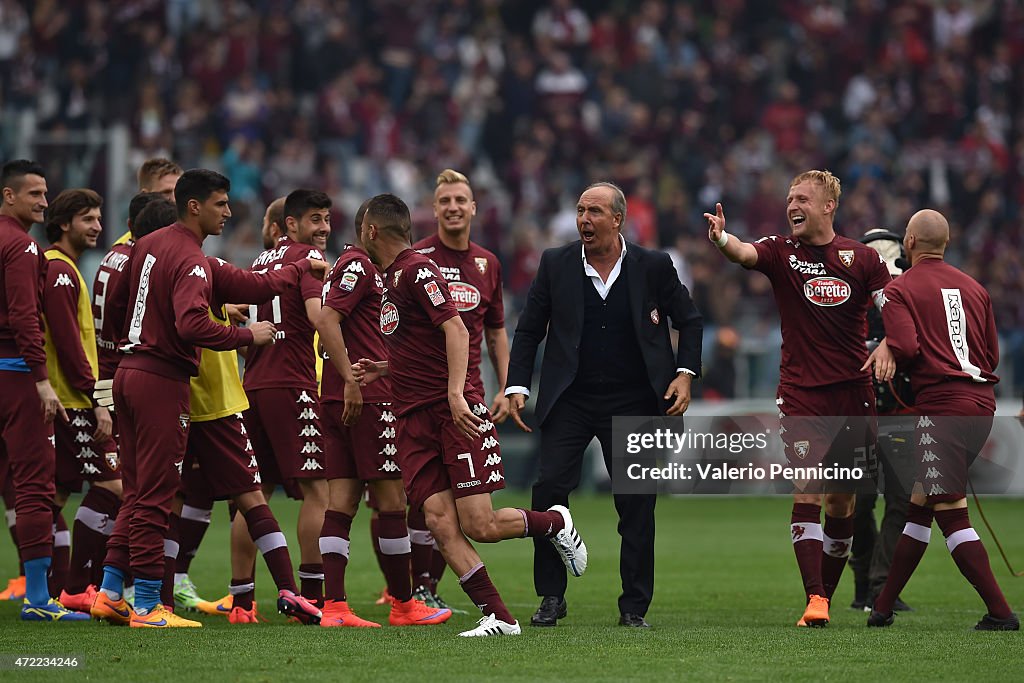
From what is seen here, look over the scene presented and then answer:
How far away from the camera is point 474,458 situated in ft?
25.8

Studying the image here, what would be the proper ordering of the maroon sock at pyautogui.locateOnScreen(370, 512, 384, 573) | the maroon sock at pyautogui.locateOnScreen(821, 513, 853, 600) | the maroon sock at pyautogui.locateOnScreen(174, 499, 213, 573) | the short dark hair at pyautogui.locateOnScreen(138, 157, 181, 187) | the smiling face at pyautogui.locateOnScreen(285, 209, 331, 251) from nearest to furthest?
the maroon sock at pyautogui.locateOnScreen(821, 513, 853, 600) < the maroon sock at pyautogui.locateOnScreen(370, 512, 384, 573) < the maroon sock at pyautogui.locateOnScreen(174, 499, 213, 573) < the smiling face at pyautogui.locateOnScreen(285, 209, 331, 251) < the short dark hair at pyautogui.locateOnScreen(138, 157, 181, 187)

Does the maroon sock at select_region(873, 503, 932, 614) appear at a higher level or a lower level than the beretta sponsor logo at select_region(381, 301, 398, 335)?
lower

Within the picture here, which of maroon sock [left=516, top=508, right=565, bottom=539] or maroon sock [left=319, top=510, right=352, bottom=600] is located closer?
maroon sock [left=516, top=508, right=565, bottom=539]

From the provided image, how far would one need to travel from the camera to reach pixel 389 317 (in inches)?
321

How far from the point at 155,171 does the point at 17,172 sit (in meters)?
1.12

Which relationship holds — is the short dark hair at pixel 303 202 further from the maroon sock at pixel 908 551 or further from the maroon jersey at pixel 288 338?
the maroon sock at pixel 908 551

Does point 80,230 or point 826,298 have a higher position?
point 80,230

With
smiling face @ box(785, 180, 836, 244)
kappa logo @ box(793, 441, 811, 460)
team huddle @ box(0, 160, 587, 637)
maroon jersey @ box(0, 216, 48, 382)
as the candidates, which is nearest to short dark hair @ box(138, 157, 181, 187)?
team huddle @ box(0, 160, 587, 637)

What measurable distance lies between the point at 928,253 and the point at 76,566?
18.6 feet

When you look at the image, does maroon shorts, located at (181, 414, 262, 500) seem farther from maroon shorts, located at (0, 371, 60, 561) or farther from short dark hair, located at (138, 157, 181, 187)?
short dark hair, located at (138, 157, 181, 187)

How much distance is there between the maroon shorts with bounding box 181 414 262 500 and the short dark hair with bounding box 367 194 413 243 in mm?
1602

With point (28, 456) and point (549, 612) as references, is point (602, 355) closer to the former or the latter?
point (549, 612)

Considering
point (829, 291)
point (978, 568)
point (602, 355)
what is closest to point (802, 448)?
point (829, 291)

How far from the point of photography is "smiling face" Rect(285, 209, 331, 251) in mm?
9594
